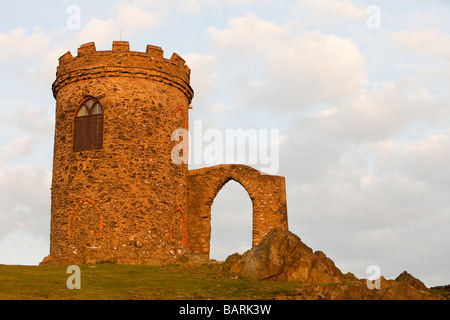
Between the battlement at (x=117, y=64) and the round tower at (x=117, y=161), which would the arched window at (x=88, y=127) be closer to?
the round tower at (x=117, y=161)

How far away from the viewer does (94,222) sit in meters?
A: 26.7

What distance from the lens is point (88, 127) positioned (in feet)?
91.8

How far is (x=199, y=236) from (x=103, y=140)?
7.21 metres

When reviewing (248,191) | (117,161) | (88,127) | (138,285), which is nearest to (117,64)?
(88,127)

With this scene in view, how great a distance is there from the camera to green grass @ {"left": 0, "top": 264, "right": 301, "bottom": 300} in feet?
52.2

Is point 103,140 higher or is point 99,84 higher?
point 99,84

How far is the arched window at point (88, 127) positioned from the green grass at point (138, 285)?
6888 mm

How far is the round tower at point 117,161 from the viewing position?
2669 cm

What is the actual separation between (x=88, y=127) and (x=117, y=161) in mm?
2302

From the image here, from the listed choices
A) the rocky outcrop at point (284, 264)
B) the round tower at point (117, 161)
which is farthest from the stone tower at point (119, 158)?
the rocky outcrop at point (284, 264)

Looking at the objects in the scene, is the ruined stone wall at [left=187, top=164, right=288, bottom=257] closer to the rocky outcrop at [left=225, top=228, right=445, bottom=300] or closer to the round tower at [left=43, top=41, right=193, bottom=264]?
the round tower at [left=43, top=41, right=193, bottom=264]

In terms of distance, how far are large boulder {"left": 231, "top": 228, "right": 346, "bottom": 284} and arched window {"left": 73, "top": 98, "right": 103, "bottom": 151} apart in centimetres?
1003
